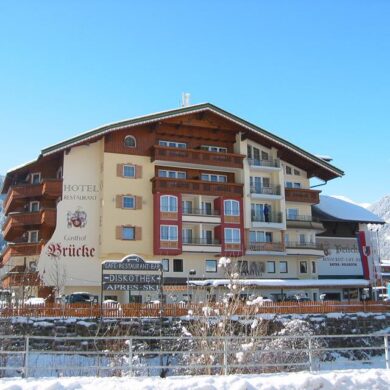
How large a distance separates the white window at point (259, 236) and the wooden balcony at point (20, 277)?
18478 mm

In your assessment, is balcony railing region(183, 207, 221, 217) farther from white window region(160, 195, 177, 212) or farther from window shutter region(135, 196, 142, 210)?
window shutter region(135, 196, 142, 210)

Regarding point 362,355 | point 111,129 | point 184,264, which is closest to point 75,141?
point 111,129

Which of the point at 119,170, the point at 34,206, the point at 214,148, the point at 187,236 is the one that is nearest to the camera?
the point at 119,170

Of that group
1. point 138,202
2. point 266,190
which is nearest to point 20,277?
point 138,202

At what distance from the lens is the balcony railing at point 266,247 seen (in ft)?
161

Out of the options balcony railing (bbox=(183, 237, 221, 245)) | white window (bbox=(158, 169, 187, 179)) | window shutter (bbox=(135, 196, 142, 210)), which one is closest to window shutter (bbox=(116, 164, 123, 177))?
A: window shutter (bbox=(135, 196, 142, 210))

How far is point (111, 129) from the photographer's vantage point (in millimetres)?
45750

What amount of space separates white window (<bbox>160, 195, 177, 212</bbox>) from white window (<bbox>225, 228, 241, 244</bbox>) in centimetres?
505

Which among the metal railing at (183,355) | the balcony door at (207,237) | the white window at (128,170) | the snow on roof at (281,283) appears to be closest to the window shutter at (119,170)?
the white window at (128,170)

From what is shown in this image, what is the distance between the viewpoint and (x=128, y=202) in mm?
46812

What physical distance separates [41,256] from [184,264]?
11.5 meters

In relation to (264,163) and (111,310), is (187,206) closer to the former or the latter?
(264,163)

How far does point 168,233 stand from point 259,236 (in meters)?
8.97

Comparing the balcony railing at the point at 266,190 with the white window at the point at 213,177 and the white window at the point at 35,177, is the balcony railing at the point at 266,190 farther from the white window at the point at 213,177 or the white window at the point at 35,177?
the white window at the point at 35,177
